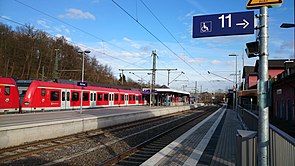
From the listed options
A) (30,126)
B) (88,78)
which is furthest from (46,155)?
(88,78)

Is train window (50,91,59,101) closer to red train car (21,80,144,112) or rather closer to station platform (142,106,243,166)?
red train car (21,80,144,112)

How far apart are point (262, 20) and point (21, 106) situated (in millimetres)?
20775

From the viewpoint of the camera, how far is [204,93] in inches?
5595

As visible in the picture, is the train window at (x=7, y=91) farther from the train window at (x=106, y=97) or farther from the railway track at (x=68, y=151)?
the train window at (x=106, y=97)

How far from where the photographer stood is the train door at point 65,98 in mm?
24969

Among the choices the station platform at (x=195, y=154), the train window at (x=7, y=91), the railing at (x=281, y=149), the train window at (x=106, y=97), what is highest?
the train window at (x=7, y=91)

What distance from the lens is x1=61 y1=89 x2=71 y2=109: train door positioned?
2497cm

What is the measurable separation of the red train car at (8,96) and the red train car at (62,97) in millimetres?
641

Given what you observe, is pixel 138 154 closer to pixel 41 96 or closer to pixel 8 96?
pixel 8 96

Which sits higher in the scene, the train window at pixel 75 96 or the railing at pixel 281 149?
the train window at pixel 75 96

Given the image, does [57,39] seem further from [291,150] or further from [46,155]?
[291,150]

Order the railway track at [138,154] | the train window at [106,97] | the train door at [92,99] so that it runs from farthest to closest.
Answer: the train window at [106,97] < the train door at [92,99] < the railway track at [138,154]

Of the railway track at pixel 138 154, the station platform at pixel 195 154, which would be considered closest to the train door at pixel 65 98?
the railway track at pixel 138 154

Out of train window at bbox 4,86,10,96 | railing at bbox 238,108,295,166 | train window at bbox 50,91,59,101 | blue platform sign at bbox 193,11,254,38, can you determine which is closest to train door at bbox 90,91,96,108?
train window at bbox 50,91,59,101
